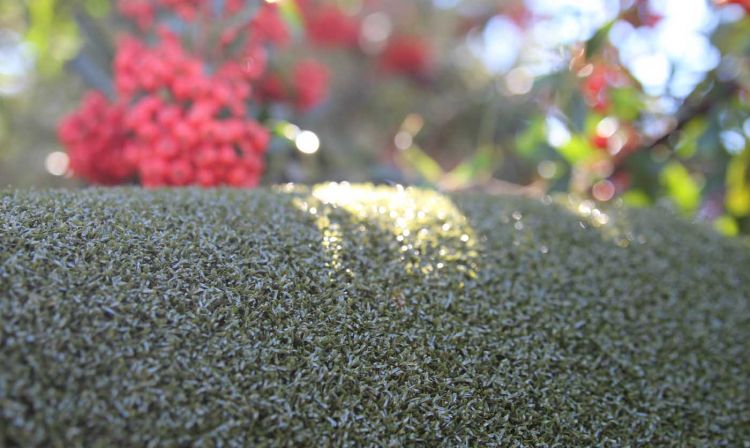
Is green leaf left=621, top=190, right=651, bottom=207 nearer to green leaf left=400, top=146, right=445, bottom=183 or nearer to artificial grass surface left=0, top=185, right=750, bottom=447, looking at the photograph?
artificial grass surface left=0, top=185, right=750, bottom=447

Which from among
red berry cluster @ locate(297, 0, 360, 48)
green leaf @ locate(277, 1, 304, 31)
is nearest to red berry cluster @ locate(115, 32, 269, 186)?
green leaf @ locate(277, 1, 304, 31)

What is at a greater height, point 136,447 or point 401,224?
point 401,224

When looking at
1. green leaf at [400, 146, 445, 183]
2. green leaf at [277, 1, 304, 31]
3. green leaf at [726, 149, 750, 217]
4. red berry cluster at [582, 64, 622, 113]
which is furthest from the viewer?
green leaf at [400, 146, 445, 183]

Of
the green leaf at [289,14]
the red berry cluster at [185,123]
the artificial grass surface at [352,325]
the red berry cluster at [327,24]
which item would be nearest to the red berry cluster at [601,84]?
the artificial grass surface at [352,325]

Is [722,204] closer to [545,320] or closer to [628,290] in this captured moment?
[628,290]

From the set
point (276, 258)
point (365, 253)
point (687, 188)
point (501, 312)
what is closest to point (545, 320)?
point (501, 312)

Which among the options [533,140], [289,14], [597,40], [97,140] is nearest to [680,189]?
[533,140]

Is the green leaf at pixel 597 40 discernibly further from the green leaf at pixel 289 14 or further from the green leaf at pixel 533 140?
the green leaf at pixel 289 14

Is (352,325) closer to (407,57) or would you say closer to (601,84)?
(601,84)
